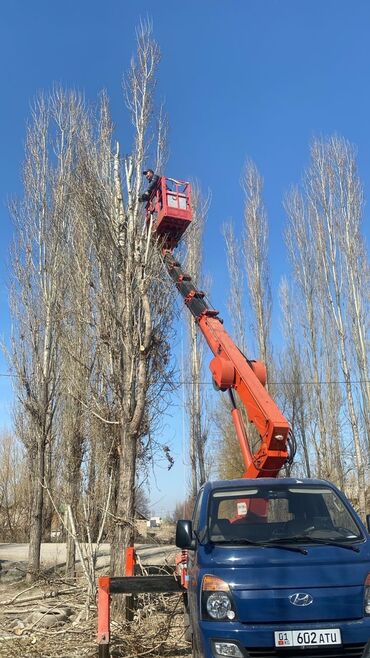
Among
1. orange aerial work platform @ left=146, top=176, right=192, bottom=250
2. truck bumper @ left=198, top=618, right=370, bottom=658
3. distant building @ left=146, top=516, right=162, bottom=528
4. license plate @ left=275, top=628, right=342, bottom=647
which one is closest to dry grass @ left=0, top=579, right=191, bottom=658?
truck bumper @ left=198, top=618, right=370, bottom=658

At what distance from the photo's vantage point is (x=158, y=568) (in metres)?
8.27

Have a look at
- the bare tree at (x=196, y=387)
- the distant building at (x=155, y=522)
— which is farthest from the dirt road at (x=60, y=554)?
the distant building at (x=155, y=522)

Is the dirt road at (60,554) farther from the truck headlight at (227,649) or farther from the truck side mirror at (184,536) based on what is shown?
the truck headlight at (227,649)

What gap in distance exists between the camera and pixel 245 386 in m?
8.60

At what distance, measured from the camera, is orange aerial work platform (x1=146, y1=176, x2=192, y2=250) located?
389 inches

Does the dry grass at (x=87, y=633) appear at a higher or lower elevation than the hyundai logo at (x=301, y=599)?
lower

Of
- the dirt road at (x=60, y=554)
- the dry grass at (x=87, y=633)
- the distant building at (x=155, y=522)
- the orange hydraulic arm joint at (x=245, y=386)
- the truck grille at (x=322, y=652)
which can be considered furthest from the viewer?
the distant building at (x=155, y=522)

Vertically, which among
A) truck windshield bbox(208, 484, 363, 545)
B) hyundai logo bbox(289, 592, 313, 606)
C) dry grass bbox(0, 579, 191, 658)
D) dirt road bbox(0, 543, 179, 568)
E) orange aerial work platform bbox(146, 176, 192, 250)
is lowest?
dirt road bbox(0, 543, 179, 568)

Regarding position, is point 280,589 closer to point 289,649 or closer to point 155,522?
point 289,649

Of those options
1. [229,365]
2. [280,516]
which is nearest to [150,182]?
[229,365]

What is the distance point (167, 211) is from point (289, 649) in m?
7.77

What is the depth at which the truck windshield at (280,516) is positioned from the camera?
4.25 meters

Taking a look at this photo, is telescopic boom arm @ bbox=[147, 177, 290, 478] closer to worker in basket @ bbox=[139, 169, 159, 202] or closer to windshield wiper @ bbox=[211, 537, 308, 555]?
worker in basket @ bbox=[139, 169, 159, 202]

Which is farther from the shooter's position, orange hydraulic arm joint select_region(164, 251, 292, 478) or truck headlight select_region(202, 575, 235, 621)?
orange hydraulic arm joint select_region(164, 251, 292, 478)
